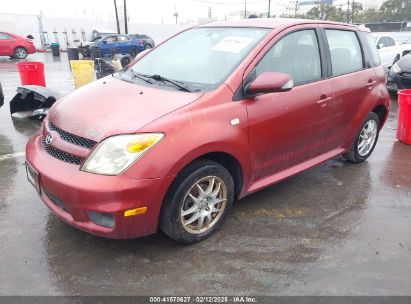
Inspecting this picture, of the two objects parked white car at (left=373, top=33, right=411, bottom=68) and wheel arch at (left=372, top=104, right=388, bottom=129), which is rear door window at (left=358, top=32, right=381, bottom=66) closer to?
wheel arch at (left=372, top=104, right=388, bottom=129)

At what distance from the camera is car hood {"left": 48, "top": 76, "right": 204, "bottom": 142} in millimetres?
2758

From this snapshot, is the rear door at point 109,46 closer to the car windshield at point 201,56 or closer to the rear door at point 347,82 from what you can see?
the car windshield at point 201,56

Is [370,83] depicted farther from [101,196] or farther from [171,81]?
[101,196]

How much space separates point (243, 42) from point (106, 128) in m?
1.50

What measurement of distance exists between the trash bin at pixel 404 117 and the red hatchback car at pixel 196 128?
173 cm

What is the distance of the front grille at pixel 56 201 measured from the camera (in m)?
2.80

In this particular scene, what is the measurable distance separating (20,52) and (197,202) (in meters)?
21.0

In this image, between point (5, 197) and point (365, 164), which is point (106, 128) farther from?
point (365, 164)

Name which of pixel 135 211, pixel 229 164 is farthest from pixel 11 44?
pixel 135 211

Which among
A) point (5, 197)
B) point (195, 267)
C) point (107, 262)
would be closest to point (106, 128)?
point (107, 262)

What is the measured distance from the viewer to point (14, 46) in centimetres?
2025

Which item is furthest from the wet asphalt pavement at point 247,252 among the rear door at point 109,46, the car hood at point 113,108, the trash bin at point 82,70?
the rear door at point 109,46

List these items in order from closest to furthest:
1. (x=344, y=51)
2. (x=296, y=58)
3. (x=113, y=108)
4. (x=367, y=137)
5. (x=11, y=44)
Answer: (x=113, y=108)
(x=296, y=58)
(x=344, y=51)
(x=367, y=137)
(x=11, y=44)

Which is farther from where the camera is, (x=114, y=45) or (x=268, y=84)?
(x=114, y=45)
